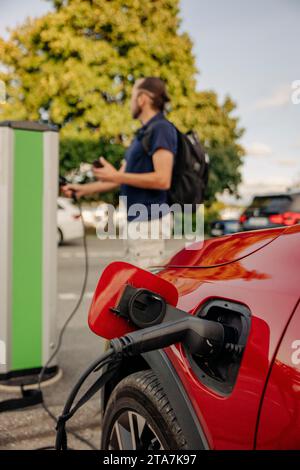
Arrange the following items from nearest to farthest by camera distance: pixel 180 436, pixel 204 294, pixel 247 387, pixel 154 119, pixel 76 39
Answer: pixel 247 387
pixel 180 436
pixel 204 294
pixel 154 119
pixel 76 39

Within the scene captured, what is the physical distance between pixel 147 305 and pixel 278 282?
375 millimetres

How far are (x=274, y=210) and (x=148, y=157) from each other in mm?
10292

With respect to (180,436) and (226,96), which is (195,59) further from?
(180,436)

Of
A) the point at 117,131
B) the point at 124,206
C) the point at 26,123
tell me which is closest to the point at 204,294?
the point at 124,206

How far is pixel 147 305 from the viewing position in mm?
1726

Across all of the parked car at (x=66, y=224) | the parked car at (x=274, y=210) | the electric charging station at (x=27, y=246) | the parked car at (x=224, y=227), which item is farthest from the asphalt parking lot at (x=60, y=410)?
the parked car at (x=224, y=227)

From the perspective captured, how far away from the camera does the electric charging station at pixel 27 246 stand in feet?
12.5

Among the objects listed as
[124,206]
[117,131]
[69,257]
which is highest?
[117,131]

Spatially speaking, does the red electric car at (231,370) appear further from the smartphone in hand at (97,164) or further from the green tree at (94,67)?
the green tree at (94,67)

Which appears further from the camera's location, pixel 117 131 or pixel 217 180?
pixel 217 180

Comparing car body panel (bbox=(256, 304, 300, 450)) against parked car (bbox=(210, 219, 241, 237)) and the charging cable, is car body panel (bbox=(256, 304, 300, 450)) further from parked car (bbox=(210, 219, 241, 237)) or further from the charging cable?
parked car (bbox=(210, 219, 241, 237))

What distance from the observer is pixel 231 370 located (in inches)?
64.1

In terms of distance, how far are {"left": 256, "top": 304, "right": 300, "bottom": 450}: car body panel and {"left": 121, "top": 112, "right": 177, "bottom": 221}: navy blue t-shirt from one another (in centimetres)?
207

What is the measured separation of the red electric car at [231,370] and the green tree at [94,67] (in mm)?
26201
